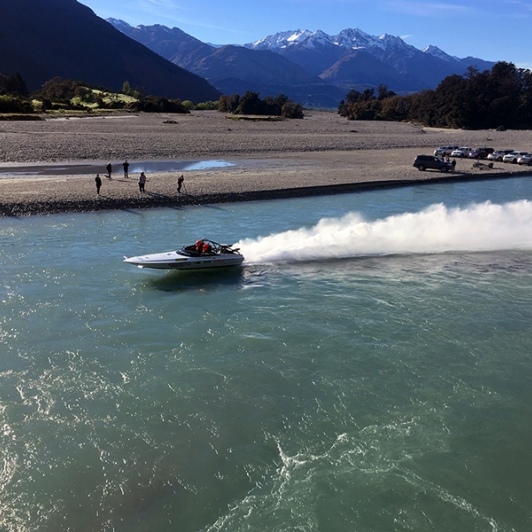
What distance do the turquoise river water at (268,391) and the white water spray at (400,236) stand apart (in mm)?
290

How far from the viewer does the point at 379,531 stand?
10031mm

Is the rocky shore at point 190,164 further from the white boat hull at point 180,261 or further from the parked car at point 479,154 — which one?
the white boat hull at point 180,261

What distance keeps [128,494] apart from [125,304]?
33.4ft

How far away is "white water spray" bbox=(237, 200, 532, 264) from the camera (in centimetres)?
2680

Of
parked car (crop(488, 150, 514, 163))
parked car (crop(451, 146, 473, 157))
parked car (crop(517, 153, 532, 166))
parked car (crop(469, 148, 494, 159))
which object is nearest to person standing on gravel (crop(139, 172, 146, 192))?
parked car (crop(451, 146, 473, 157))

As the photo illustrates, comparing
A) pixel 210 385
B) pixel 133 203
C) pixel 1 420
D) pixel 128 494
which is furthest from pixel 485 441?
pixel 133 203

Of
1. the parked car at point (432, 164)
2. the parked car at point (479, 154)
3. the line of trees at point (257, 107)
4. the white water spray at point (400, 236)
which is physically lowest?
the white water spray at point (400, 236)

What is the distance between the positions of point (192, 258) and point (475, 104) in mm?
121630

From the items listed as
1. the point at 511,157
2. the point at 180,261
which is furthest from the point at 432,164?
the point at 180,261

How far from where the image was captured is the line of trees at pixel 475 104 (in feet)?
416

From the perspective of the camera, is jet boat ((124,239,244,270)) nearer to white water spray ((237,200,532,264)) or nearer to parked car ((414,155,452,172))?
white water spray ((237,200,532,264))

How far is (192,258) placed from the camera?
23156 mm

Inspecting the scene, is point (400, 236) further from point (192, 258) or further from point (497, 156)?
point (497, 156)

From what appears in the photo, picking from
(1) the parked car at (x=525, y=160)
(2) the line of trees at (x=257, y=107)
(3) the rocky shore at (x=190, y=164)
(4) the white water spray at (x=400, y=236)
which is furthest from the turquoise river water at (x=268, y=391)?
(2) the line of trees at (x=257, y=107)
